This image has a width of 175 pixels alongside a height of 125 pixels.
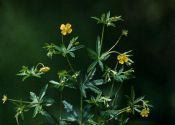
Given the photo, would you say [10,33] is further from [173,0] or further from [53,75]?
[173,0]

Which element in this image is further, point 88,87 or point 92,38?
point 92,38

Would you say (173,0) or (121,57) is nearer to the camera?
(121,57)

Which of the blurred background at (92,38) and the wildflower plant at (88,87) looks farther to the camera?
the blurred background at (92,38)

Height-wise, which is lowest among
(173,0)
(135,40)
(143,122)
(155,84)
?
(143,122)

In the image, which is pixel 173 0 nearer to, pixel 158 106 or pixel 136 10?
pixel 136 10

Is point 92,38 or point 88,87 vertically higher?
point 92,38

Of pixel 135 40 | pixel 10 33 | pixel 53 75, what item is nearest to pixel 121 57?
pixel 135 40

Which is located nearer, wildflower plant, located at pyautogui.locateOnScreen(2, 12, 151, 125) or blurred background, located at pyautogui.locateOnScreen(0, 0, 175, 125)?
wildflower plant, located at pyautogui.locateOnScreen(2, 12, 151, 125)

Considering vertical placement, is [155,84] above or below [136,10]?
below
